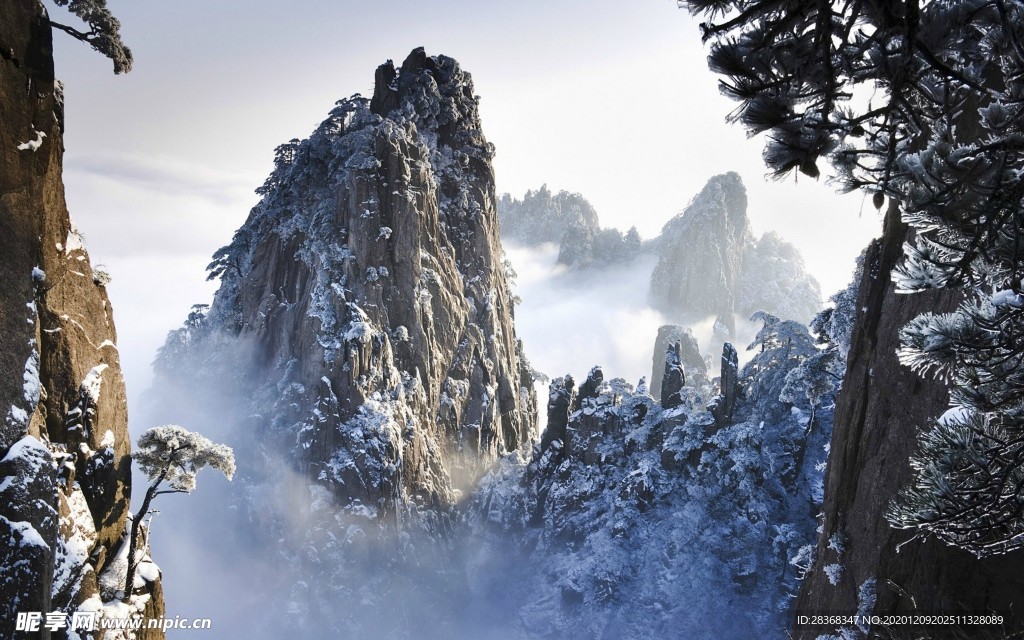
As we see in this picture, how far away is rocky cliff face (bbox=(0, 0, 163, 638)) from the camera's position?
971 centimetres

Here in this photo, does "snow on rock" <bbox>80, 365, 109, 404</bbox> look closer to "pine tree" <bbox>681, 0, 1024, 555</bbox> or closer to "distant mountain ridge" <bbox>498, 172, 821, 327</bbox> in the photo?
"pine tree" <bbox>681, 0, 1024, 555</bbox>

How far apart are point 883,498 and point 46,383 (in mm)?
15465

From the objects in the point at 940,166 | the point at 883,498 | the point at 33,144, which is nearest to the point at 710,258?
the point at 883,498

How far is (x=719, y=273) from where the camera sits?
10919 cm

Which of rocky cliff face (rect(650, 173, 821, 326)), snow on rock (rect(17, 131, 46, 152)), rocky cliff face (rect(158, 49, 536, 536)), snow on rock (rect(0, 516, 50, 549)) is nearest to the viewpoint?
snow on rock (rect(0, 516, 50, 549))

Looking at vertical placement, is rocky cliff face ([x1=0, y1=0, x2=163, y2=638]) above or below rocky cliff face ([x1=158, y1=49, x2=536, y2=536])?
below

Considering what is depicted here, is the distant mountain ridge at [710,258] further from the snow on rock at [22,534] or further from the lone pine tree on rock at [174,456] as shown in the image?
the snow on rock at [22,534]

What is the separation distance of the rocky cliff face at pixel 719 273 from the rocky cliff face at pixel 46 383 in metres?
105

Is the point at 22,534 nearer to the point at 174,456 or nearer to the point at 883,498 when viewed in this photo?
the point at 174,456

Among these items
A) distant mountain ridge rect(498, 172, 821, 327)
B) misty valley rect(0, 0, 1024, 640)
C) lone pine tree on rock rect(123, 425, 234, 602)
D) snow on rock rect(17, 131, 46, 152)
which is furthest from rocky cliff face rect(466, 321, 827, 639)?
distant mountain ridge rect(498, 172, 821, 327)

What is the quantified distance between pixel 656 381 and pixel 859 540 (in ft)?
235

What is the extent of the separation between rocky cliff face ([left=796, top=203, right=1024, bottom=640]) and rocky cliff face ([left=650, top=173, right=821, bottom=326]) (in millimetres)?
99091

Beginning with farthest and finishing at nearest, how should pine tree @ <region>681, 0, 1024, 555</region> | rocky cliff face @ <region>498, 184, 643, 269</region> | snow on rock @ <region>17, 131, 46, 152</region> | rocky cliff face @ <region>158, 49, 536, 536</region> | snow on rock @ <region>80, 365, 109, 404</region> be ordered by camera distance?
rocky cliff face @ <region>498, 184, 643, 269</region>
rocky cliff face @ <region>158, 49, 536, 536</region>
snow on rock @ <region>80, 365, 109, 404</region>
snow on rock @ <region>17, 131, 46, 152</region>
pine tree @ <region>681, 0, 1024, 555</region>

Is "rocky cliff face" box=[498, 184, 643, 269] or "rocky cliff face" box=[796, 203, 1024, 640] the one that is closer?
"rocky cliff face" box=[796, 203, 1024, 640]
